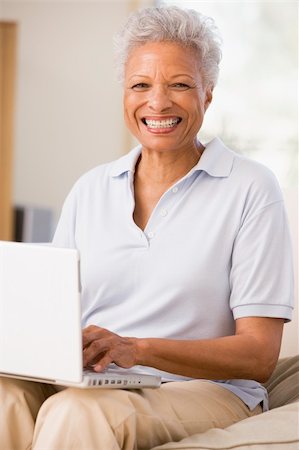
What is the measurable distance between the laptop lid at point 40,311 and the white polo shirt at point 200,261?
0.42 meters

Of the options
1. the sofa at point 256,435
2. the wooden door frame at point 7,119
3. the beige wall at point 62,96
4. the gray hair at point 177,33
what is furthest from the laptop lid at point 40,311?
the beige wall at point 62,96

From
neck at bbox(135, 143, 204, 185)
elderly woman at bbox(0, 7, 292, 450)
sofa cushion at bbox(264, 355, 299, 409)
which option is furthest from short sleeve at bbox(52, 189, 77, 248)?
sofa cushion at bbox(264, 355, 299, 409)

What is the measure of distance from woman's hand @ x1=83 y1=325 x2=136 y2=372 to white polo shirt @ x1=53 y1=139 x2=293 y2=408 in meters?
0.26

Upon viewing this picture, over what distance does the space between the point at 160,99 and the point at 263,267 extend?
48cm

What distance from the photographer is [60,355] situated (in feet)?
4.85

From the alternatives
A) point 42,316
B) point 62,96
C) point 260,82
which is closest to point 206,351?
point 42,316

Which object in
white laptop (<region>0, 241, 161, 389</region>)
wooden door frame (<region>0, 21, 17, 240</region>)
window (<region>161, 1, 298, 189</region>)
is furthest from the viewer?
wooden door frame (<region>0, 21, 17, 240</region>)

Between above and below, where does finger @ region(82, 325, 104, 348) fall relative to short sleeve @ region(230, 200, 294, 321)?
below

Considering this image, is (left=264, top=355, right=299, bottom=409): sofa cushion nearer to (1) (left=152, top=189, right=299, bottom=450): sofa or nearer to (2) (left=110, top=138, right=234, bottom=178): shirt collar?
(1) (left=152, top=189, right=299, bottom=450): sofa

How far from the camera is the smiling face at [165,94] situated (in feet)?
6.61

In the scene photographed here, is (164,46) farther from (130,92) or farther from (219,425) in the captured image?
(219,425)

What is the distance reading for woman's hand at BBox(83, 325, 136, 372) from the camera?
1.58 m

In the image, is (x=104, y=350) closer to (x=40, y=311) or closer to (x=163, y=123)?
(x=40, y=311)

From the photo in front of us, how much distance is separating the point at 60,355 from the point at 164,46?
86 centimetres
